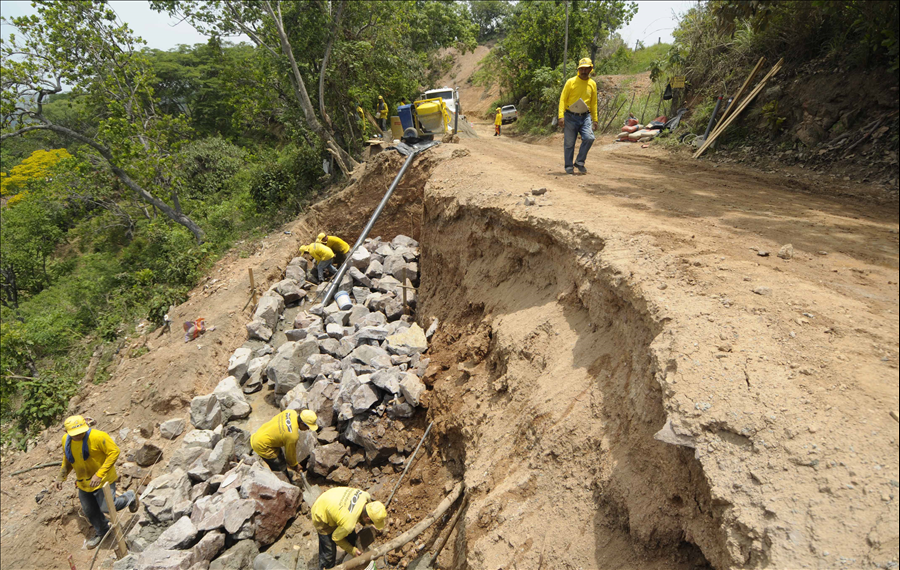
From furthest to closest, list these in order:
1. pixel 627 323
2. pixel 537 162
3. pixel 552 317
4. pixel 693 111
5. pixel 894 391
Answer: pixel 693 111, pixel 537 162, pixel 552 317, pixel 627 323, pixel 894 391

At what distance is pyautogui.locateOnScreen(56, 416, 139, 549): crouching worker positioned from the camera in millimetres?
5660

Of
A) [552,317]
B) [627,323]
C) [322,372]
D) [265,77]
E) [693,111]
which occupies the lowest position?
[322,372]

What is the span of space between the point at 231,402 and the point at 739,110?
1032 centimetres

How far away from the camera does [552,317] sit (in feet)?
15.5

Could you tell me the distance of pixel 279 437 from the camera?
226 inches

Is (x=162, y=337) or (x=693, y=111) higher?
(x=693, y=111)

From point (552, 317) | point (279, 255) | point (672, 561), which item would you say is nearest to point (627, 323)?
point (552, 317)

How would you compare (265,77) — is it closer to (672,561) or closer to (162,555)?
(162,555)

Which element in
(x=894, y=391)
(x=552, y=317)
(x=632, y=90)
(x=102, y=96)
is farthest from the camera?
(x=632, y=90)

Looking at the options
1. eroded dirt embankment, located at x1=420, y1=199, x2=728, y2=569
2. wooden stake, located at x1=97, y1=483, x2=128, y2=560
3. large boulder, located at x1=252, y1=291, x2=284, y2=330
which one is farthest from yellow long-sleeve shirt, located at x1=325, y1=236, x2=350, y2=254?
Answer: wooden stake, located at x1=97, y1=483, x2=128, y2=560

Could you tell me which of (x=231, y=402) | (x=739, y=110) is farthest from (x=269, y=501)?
(x=739, y=110)

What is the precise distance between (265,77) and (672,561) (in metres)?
15.1

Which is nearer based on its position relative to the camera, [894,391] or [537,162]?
[894,391]

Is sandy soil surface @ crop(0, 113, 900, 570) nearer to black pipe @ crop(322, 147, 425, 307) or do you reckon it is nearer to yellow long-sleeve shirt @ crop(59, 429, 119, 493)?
yellow long-sleeve shirt @ crop(59, 429, 119, 493)
